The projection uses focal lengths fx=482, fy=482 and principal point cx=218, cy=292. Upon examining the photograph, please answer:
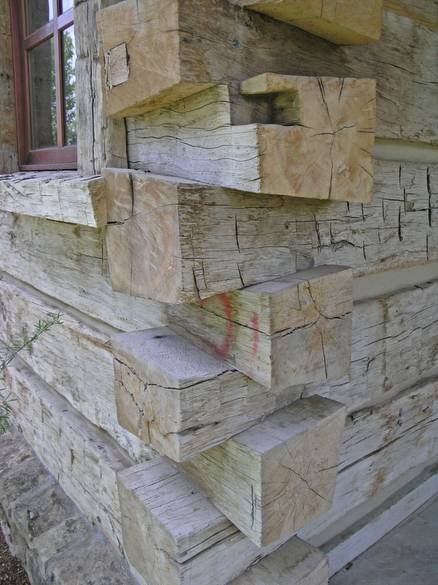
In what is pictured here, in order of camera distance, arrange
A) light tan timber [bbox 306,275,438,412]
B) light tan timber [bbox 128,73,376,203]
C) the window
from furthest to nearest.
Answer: the window → light tan timber [bbox 306,275,438,412] → light tan timber [bbox 128,73,376,203]

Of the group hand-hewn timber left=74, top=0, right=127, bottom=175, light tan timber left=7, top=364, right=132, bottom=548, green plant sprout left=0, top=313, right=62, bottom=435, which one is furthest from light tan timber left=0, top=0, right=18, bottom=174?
hand-hewn timber left=74, top=0, right=127, bottom=175

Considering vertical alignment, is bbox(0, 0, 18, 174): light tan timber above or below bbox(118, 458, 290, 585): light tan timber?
above

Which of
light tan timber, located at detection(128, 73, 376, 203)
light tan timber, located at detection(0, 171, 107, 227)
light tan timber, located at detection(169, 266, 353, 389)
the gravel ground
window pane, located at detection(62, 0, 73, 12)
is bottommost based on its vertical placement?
the gravel ground

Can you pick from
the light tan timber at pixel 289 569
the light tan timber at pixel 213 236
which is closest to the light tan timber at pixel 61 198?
the light tan timber at pixel 213 236

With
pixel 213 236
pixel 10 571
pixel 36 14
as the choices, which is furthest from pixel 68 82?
pixel 10 571

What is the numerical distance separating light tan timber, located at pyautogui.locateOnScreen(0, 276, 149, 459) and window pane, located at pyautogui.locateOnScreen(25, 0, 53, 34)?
1295mm

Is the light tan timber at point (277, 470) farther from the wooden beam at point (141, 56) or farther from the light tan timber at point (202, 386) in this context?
the wooden beam at point (141, 56)

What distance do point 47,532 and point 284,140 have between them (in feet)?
5.62

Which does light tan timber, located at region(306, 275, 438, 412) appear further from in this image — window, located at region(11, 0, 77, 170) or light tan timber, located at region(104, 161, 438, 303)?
window, located at region(11, 0, 77, 170)

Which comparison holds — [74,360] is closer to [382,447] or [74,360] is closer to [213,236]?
[213,236]

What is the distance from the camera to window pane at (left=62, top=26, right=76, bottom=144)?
212 cm

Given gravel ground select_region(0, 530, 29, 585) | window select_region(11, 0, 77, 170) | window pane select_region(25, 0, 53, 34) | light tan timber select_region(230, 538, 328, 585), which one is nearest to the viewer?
light tan timber select_region(230, 538, 328, 585)

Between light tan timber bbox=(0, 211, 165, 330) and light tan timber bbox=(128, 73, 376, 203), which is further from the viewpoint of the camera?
light tan timber bbox=(0, 211, 165, 330)

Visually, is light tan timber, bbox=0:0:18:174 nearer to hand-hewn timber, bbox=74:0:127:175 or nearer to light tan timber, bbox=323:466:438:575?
hand-hewn timber, bbox=74:0:127:175
